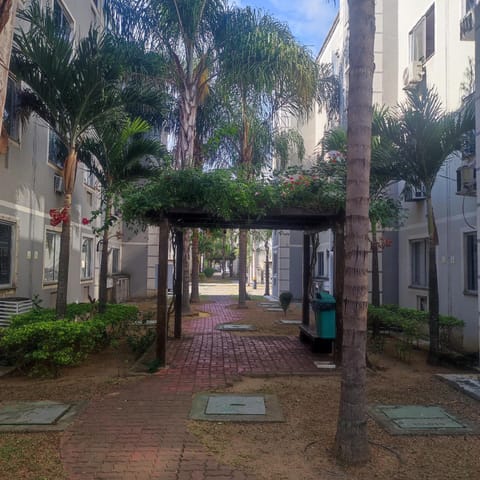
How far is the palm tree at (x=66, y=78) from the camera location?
7.86 metres

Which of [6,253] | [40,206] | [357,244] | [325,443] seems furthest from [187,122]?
[325,443]

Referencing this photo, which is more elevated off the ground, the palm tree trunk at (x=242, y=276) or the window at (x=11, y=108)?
the window at (x=11, y=108)

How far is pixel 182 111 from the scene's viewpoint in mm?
13508

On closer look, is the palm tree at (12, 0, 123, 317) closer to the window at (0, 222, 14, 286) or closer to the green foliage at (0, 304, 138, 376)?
the green foliage at (0, 304, 138, 376)

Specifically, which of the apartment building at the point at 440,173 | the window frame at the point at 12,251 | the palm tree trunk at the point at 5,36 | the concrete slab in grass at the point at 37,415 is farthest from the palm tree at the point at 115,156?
the apartment building at the point at 440,173

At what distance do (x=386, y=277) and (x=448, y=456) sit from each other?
11.0m

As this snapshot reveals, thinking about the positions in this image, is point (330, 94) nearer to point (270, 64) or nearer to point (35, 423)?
point (270, 64)

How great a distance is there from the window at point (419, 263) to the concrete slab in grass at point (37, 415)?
31.8 ft

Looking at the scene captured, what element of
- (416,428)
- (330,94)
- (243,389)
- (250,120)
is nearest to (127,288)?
(250,120)

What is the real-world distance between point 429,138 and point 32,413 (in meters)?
6.94

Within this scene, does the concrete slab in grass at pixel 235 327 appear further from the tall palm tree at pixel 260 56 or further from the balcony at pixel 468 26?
the balcony at pixel 468 26

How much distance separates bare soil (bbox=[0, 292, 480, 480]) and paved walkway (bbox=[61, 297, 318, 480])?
20 cm

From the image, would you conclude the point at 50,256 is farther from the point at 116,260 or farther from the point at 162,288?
the point at 116,260

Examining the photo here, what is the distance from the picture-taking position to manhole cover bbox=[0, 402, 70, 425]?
5.35m
